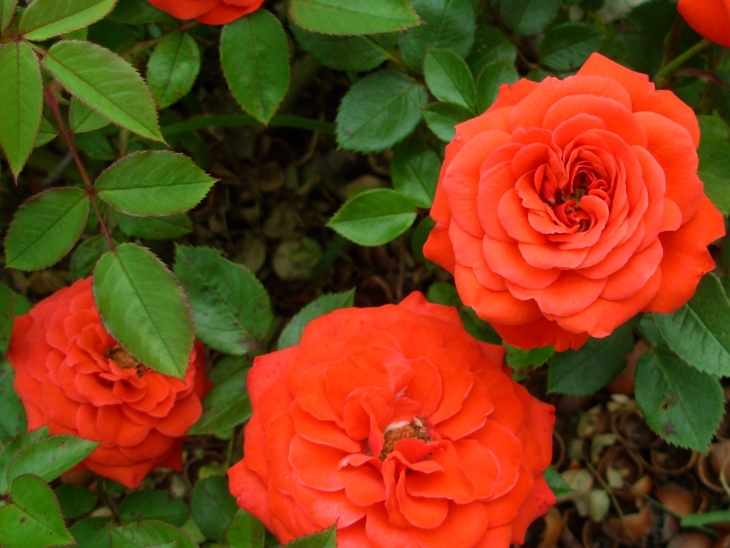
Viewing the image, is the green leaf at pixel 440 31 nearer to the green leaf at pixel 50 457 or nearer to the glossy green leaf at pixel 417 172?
the glossy green leaf at pixel 417 172

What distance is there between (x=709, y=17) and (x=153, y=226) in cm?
79

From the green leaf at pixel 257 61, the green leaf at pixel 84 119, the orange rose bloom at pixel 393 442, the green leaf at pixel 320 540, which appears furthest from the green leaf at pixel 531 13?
the green leaf at pixel 320 540

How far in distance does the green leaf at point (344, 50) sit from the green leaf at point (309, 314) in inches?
12.8

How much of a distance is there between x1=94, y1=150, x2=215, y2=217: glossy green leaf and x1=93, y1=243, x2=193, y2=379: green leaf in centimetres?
5

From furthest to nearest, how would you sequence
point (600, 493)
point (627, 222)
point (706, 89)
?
point (600, 493) < point (706, 89) < point (627, 222)

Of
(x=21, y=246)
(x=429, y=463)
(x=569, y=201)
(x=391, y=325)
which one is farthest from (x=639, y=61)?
(x=21, y=246)

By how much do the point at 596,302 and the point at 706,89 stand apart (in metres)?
0.65

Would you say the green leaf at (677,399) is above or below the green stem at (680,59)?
below

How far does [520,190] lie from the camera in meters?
0.61

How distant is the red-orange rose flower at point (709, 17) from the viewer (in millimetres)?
684

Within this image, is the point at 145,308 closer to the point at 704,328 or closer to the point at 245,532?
the point at 245,532

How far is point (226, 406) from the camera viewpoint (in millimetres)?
864

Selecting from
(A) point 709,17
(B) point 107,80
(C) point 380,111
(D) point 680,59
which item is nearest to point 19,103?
(B) point 107,80

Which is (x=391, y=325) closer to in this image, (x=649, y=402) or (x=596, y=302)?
(x=596, y=302)
